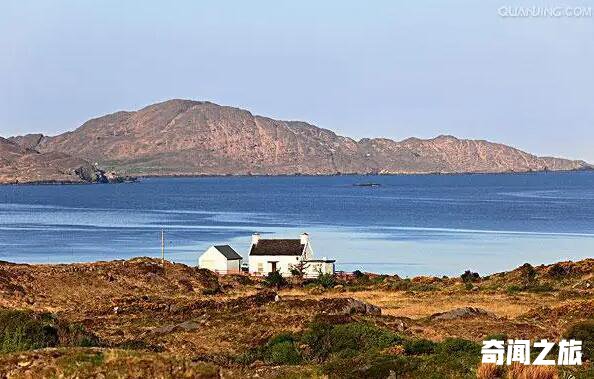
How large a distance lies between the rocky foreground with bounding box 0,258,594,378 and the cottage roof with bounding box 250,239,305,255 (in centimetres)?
541

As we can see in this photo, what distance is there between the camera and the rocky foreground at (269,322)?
47.6ft

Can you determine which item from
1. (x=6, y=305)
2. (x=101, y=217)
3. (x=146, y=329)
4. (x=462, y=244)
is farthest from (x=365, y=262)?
(x=101, y=217)

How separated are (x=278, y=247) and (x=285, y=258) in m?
1.80

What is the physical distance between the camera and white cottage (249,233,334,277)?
69.9 metres

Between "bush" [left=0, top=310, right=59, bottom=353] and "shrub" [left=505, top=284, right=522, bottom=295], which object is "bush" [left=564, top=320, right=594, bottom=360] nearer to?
"bush" [left=0, top=310, right=59, bottom=353]

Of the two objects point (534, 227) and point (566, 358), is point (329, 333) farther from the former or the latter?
point (534, 227)

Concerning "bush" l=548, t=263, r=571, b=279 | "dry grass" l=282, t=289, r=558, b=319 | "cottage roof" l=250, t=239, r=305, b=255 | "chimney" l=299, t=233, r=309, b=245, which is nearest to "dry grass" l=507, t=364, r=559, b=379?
"dry grass" l=282, t=289, r=558, b=319

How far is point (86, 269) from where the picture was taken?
5956 cm

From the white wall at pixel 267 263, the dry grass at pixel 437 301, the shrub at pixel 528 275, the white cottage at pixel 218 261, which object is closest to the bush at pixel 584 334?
the dry grass at pixel 437 301

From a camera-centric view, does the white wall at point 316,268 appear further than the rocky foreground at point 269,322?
Yes

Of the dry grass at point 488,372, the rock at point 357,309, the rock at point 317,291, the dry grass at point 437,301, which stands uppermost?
the dry grass at point 488,372

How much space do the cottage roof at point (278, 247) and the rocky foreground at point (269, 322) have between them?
5.41m

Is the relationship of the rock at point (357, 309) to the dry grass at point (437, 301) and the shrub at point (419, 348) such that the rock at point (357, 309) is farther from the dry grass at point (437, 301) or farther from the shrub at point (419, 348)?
the shrub at point (419, 348)

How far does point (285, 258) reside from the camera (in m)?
71.8
